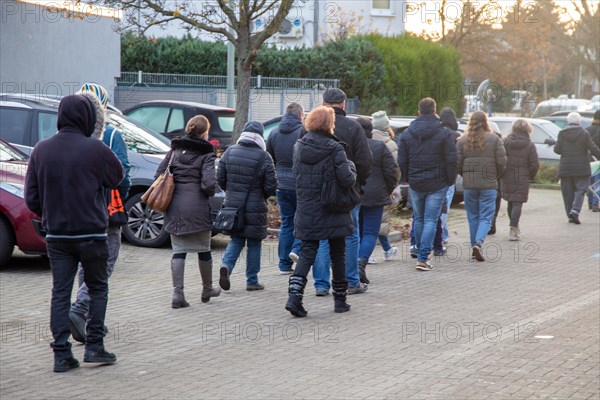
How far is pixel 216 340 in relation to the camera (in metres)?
8.01

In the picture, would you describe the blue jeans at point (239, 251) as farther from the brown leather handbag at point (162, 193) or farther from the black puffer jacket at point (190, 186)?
the brown leather handbag at point (162, 193)

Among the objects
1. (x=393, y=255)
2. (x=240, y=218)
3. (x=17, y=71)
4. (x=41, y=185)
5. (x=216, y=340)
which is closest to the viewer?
(x=41, y=185)

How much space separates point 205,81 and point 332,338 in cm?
1859

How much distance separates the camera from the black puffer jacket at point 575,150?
1695cm

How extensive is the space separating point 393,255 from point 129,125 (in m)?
3.92

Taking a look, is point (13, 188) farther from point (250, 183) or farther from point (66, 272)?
point (66, 272)

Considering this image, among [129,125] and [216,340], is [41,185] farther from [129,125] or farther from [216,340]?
[129,125]

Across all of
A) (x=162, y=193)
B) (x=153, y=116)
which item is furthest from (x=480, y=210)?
(x=153, y=116)

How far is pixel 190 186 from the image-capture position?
30.1 ft

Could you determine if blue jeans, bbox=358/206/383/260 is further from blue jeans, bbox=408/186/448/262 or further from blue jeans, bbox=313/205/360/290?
blue jeans, bbox=408/186/448/262

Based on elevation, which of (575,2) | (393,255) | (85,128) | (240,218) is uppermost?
(575,2)

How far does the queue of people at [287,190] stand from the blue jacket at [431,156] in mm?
13

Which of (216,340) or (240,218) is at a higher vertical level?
(240,218)

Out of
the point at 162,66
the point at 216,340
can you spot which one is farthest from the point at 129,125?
the point at 162,66
